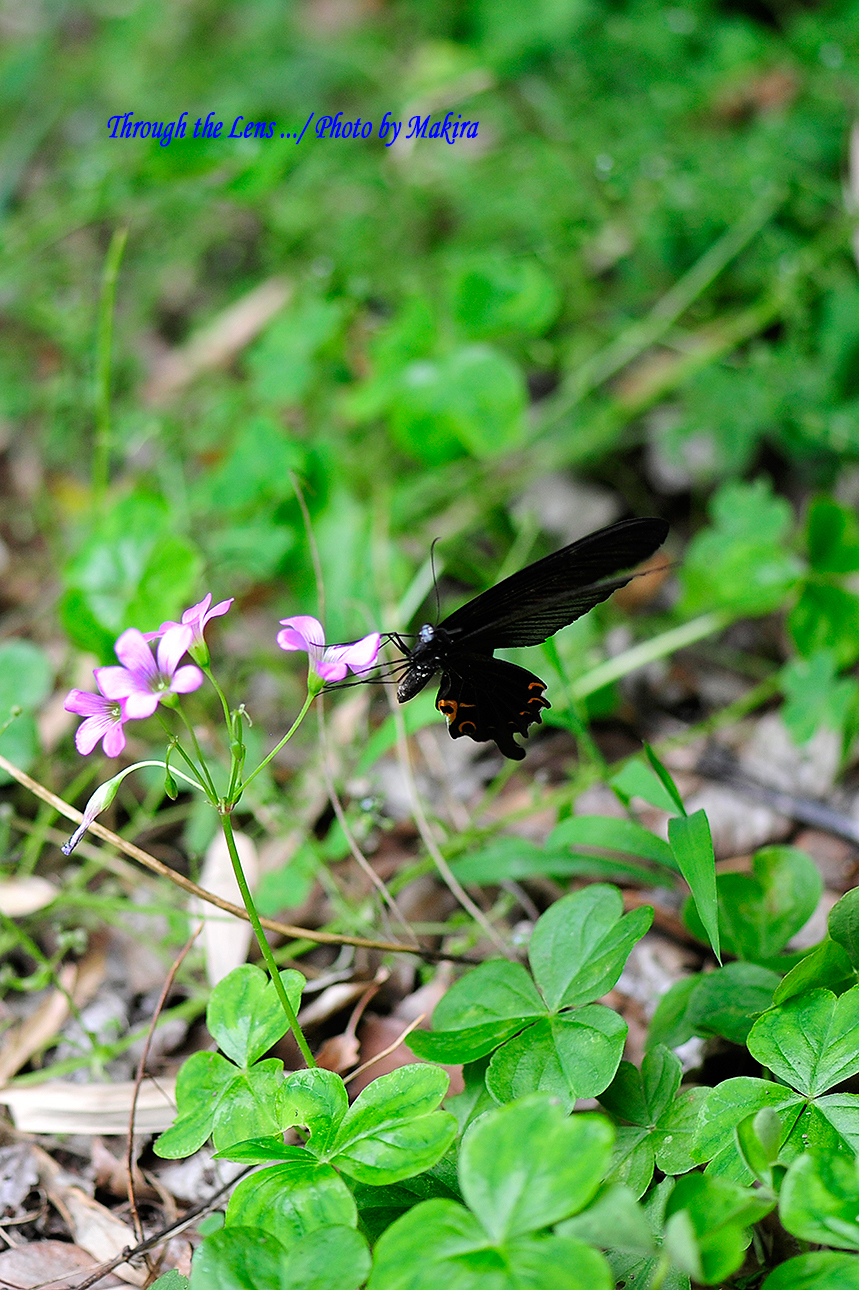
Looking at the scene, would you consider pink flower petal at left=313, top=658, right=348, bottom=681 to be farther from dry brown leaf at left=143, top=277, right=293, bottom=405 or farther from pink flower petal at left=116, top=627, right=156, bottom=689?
dry brown leaf at left=143, top=277, right=293, bottom=405

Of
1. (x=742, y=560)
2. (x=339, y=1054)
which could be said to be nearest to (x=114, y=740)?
(x=339, y=1054)

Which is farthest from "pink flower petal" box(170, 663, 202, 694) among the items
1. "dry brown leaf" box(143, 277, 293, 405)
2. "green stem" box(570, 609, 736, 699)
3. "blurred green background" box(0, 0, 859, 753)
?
"dry brown leaf" box(143, 277, 293, 405)

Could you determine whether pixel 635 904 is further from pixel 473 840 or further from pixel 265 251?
pixel 265 251

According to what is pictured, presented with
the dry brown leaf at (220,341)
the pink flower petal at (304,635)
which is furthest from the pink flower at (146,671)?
the dry brown leaf at (220,341)

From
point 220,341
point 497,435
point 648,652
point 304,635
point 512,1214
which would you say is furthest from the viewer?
point 220,341

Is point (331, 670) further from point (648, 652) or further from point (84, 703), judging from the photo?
point (648, 652)

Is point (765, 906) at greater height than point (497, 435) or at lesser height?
lesser
